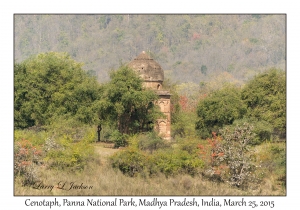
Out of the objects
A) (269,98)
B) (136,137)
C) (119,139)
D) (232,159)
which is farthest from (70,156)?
(269,98)

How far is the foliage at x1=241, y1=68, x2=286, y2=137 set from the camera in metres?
37.4

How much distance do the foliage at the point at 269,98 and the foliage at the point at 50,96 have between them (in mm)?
10840

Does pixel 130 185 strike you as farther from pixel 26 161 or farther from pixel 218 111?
pixel 218 111

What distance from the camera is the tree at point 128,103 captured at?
3412 centimetres

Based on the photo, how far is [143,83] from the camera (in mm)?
38219

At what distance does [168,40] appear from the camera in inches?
6747

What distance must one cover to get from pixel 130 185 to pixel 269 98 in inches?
656

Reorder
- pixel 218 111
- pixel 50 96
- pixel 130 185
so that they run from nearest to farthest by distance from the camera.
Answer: pixel 130 185, pixel 218 111, pixel 50 96

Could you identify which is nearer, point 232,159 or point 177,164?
point 232,159

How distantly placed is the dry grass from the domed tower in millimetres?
11697

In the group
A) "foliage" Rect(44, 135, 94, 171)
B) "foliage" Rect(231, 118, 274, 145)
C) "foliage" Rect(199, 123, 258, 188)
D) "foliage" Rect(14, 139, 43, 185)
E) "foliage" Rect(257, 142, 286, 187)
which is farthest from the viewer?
"foliage" Rect(231, 118, 274, 145)

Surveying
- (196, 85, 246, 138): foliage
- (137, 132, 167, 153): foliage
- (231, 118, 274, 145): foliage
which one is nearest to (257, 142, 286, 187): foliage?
(137, 132, 167, 153): foliage

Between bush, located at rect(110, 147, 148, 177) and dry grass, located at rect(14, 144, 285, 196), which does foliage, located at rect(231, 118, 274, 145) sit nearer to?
dry grass, located at rect(14, 144, 285, 196)

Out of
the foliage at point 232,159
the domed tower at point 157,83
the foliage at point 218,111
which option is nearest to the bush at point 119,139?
the domed tower at point 157,83
